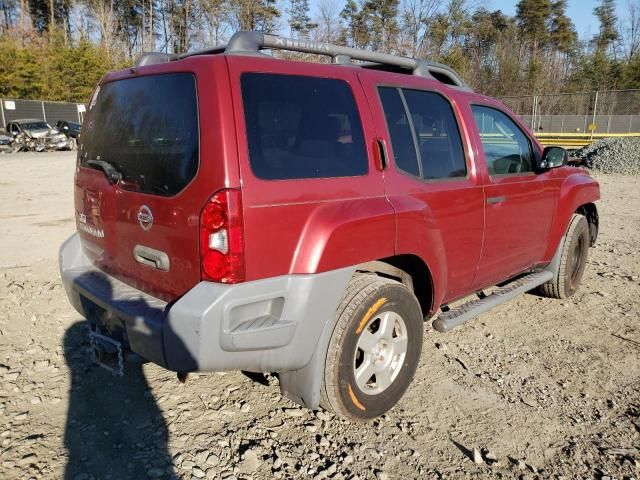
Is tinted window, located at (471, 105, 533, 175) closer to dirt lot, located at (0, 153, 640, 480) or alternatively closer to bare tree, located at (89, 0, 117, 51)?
dirt lot, located at (0, 153, 640, 480)

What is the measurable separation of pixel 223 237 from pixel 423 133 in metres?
1.63

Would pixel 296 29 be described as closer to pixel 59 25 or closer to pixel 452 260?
pixel 59 25

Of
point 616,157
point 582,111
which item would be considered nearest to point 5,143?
point 616,157

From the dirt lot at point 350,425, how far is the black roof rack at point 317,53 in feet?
6.78

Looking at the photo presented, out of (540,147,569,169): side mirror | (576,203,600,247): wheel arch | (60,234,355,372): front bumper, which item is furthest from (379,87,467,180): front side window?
(576,203,600,247): wheel arch

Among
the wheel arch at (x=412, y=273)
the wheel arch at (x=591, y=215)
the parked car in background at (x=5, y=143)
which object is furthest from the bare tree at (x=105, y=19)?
the wheel arch at (x=412, y=273)

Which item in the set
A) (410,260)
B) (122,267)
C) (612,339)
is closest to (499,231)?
(410,260)

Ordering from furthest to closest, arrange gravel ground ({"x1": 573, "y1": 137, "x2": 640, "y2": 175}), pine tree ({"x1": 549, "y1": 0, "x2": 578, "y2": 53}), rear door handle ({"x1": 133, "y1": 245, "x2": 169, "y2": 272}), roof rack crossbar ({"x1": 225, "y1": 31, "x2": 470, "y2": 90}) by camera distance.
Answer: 1. pine tree ({"x1": 549, "y1": 0, "x2": 578, "y2": 53})
2. gravel ground ({"x1": 573, "y1": 137, "x2": 640, "y2": 175})
3. roof rack crossbar ({"x1": 225, "y1": 31, "x2": 470, "y2": 90})
4. rear door handle ({"x1": 133, "y1": 245, "x2": 169, "y2": 272})

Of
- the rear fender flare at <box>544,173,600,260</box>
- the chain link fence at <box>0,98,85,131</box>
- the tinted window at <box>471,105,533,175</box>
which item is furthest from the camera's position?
the chain link fence at <box>0,98,85,131</box>

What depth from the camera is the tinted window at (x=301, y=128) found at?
245 cm

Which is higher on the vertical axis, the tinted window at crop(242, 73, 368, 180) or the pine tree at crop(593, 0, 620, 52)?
the pine tree at crop(593, 0, 620, 52)

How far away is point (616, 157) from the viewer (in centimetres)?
1614

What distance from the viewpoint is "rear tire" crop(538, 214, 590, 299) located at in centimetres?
485

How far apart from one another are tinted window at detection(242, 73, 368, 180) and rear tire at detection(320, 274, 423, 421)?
27.6 inches
